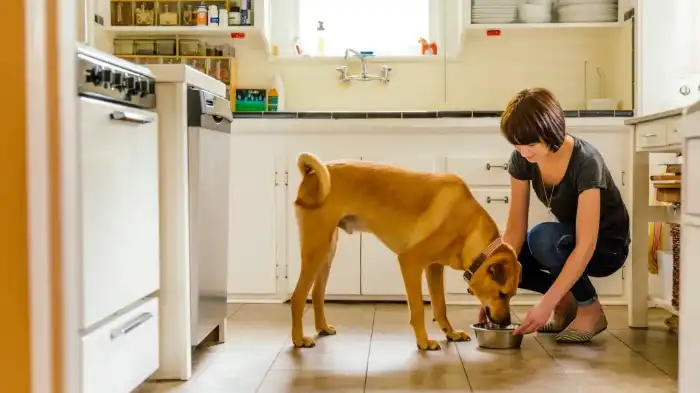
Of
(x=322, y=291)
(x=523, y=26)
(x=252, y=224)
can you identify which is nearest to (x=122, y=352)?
(x=322, y=291)

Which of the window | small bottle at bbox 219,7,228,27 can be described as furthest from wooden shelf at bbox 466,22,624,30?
small bottle at bbox 219,7,228,27

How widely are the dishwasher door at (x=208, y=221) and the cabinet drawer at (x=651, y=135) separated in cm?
161

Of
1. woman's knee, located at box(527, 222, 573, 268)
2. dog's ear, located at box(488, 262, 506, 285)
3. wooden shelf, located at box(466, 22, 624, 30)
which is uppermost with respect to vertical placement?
wooden shelf, located at box(466, 22, 624, 30)

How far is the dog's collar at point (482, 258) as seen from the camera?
104 inches

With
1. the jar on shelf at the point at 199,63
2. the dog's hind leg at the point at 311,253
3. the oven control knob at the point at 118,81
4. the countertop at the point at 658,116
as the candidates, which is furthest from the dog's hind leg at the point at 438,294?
the jar on shelf at the point at 199,63

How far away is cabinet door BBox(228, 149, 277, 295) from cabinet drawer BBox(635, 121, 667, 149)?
5.49 feet

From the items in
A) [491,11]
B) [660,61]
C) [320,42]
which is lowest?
[660,61]

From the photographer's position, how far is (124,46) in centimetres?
432

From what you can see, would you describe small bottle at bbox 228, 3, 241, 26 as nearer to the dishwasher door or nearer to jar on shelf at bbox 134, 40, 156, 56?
jar on shelf at bbox 134, 40, 156, 56

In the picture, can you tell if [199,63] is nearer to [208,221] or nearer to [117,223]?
[208,221]

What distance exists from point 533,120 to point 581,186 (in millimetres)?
314

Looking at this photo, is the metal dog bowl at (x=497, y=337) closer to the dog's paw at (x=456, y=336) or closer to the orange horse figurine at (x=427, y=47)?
the dog's paw at (x=456, y=336)

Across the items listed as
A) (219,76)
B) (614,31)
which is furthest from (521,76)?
(219,76)

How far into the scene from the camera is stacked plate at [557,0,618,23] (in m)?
4.03
